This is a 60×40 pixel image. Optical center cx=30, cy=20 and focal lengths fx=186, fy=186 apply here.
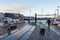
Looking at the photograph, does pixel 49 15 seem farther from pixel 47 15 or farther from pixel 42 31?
pixel 42 31

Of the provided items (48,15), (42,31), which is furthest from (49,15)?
(42,31)

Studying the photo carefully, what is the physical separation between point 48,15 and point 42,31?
12916 cm

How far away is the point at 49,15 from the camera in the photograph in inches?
5640

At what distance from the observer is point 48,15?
143250 millimetres

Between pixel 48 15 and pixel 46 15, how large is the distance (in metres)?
3.04

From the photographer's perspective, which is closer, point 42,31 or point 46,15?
point 42,31

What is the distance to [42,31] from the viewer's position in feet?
48.7

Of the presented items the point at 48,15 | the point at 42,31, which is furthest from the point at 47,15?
the point at 42,31

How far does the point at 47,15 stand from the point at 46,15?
232cm

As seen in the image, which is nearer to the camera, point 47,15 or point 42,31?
point 42,31

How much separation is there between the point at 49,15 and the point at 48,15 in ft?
2.53

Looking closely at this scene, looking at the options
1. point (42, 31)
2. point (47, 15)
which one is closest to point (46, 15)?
point (47, 15)

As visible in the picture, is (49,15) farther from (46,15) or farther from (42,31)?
(42,31)

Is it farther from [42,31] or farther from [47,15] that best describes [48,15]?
[42,31]
